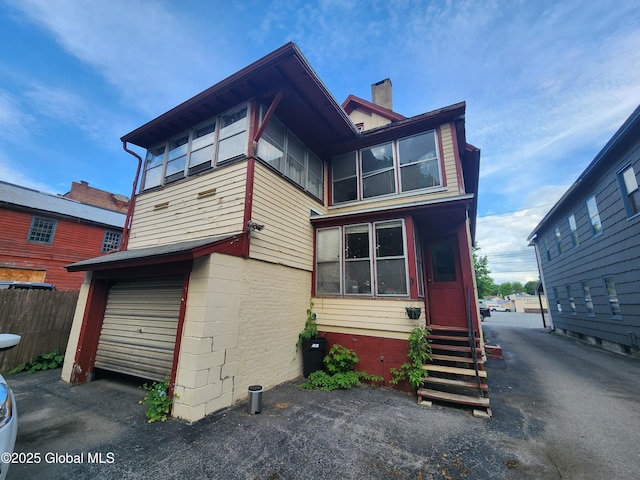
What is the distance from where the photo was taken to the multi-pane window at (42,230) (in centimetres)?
1409

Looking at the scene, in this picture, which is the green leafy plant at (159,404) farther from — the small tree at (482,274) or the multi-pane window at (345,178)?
the small tree at (482,274)

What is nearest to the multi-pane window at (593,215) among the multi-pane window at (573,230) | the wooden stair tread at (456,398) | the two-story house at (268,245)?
the multi-pane window at (573,230)

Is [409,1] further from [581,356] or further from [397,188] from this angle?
[581,356]

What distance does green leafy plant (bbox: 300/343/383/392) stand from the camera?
215 inches

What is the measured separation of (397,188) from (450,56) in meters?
5.54

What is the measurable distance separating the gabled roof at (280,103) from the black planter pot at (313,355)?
230 inches

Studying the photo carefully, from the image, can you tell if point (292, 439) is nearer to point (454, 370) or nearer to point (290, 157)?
point (454, 370)

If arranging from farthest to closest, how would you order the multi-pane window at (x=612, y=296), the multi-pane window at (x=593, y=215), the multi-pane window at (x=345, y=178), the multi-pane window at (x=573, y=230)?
the multi-pane window at (x=573, y=230), the multi-pane window at (x=593, y=215), the multi-pane window at (x=612, y=296), the multi-pane window at (x=345, y=178)

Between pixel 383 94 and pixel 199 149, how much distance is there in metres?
7.69

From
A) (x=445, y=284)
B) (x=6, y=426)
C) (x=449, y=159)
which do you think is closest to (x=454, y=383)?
(x=445, y=284)

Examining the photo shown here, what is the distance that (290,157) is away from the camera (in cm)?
707

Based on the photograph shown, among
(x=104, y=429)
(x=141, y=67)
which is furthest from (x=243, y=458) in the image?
(x=141, y=67)

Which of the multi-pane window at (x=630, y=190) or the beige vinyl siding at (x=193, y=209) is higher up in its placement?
the multi-pane window at (x=630, y=190)

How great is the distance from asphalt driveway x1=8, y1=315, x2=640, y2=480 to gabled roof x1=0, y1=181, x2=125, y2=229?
1414 cm
